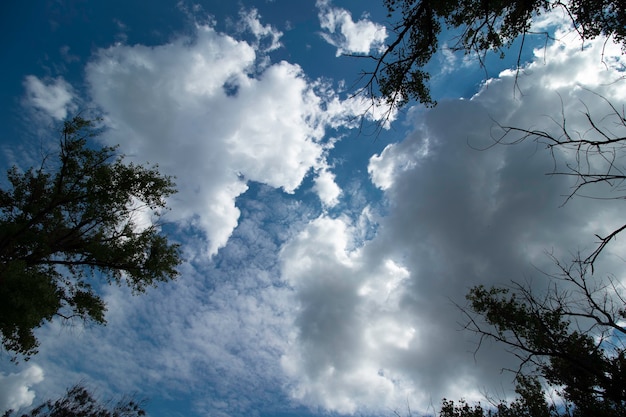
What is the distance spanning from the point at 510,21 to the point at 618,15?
177 centimetres

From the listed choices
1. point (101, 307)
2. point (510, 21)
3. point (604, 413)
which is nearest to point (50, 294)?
point (101, 307)

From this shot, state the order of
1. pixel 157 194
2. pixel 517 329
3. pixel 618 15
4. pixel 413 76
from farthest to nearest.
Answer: pixel 157 194, pixel 517 329, pixel 413 76, pixel 618 15

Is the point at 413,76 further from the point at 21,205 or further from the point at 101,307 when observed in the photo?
the point at 21,205

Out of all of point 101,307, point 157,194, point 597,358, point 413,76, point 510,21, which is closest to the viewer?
point 510,21

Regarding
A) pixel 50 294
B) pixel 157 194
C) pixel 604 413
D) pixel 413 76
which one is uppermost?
pixel 413 76

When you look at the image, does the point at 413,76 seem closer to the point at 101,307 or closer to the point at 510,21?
the point at 510,21

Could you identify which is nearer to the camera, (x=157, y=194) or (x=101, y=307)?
(x=101, y=307)

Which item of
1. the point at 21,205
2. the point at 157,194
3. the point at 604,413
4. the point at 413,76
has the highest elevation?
the point at 413,76

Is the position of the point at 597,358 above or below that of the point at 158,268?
above

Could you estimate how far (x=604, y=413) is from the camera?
9766 mm

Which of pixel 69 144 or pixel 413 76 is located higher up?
pixel 413 76

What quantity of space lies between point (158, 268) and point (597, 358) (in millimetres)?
17372

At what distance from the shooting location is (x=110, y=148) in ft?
42.2

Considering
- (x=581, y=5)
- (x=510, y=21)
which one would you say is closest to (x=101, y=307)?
(x=510, y=21)
